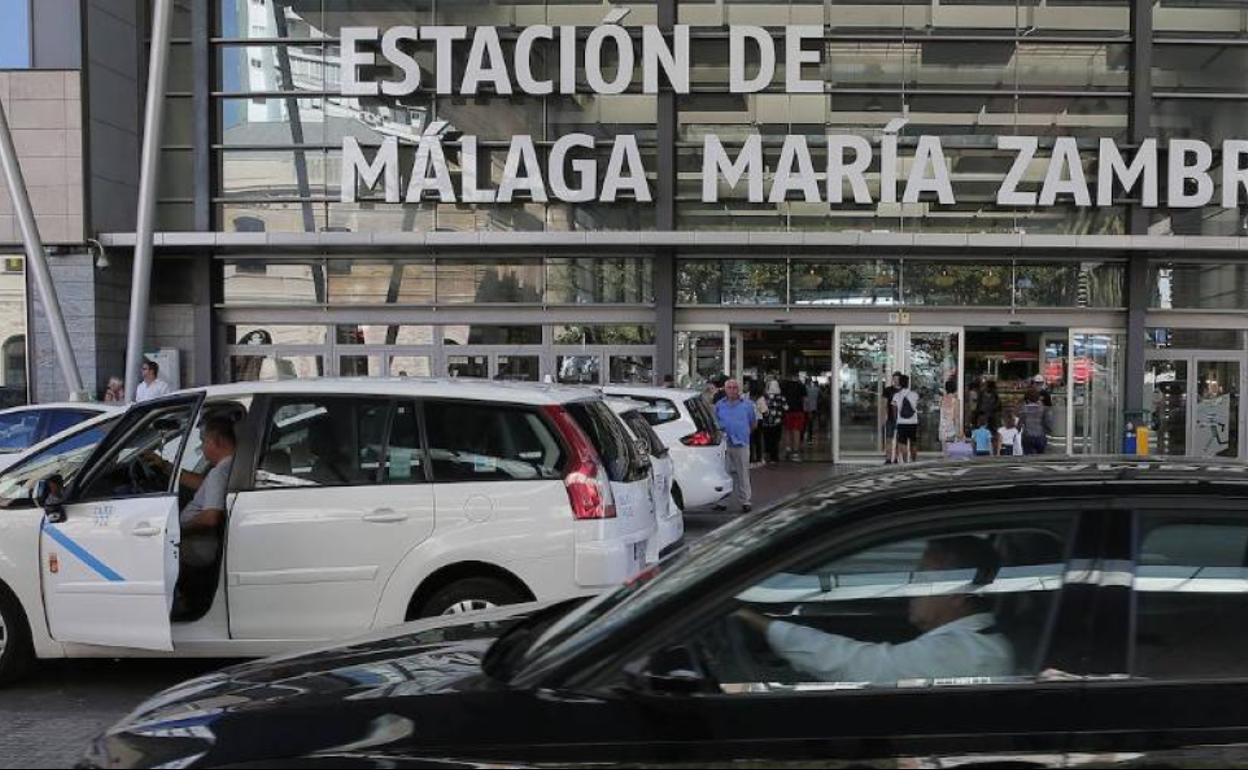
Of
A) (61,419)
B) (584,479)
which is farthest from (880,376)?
(584,479)

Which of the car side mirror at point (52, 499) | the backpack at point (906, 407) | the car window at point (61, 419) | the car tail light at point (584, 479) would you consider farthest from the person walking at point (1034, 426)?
the car side mirror at point (52, 499)

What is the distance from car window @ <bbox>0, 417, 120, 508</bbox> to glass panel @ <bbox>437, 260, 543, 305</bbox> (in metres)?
13.0

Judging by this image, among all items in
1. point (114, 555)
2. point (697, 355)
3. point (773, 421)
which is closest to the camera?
point (114, 555)

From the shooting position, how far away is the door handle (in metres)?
5.34

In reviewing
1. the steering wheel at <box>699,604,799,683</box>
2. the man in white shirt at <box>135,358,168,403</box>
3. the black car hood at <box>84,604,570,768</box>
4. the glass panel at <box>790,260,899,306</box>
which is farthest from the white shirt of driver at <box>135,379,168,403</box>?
the steering wheel at <box>699,604,799,683</box>

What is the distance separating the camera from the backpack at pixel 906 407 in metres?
16.1

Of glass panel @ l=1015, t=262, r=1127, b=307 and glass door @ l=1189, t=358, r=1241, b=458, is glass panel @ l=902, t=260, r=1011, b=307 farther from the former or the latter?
glass door @ l=1189, t=358, r=1241, b=458

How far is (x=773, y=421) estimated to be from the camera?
1898cm

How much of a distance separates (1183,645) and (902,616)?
0.67 metres

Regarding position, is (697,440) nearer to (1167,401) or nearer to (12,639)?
(12,639)

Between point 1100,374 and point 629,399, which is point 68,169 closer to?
point 629,399

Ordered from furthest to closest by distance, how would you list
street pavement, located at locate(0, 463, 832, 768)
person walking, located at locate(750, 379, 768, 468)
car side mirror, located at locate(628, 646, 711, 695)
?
person walking, located at locate(750, 379, 768, 468), street pavement, located at locate(0, 463, 832, 768), car side mirror, located at locate(628, 646, 711, 695)

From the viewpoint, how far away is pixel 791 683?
7.96 feet

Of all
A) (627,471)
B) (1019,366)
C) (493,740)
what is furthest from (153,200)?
(1019,366)
